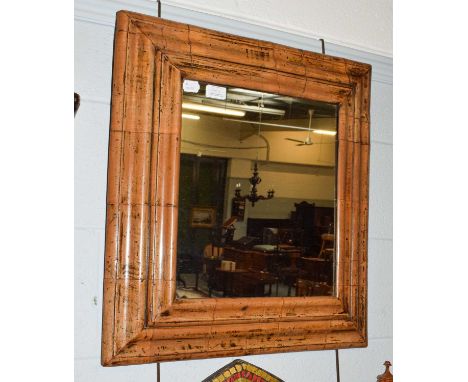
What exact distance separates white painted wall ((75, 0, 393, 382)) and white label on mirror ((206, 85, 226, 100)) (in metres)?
0.21

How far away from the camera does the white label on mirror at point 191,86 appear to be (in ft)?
4.58

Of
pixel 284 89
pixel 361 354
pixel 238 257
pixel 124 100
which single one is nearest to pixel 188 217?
pixel 238 257

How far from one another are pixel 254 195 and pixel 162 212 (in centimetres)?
29

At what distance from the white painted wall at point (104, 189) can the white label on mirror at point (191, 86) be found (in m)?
0.21

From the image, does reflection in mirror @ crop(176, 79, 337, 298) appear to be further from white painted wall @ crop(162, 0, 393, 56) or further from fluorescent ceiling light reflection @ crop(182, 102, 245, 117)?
white painted wall @ crop(162, 0, 393, 56)

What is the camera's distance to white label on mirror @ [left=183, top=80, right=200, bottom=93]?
55.0 inches

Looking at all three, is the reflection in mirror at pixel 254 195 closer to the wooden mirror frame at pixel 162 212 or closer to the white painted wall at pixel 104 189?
the wooden mirror frame at pixel 162 212

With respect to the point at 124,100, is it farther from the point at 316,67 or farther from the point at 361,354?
the point at 361,354

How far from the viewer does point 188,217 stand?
1380 millimetres

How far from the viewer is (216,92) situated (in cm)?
143

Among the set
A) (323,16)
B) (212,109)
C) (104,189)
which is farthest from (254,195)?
(323,16)

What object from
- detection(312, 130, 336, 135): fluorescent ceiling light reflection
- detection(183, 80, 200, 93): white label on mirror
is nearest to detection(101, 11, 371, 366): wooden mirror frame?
detection(183, 80, 200, 93): white label on mirror

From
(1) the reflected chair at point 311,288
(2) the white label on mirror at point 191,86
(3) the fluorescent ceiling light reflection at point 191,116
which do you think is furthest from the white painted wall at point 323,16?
(1) the reflected chair at point 311,288
